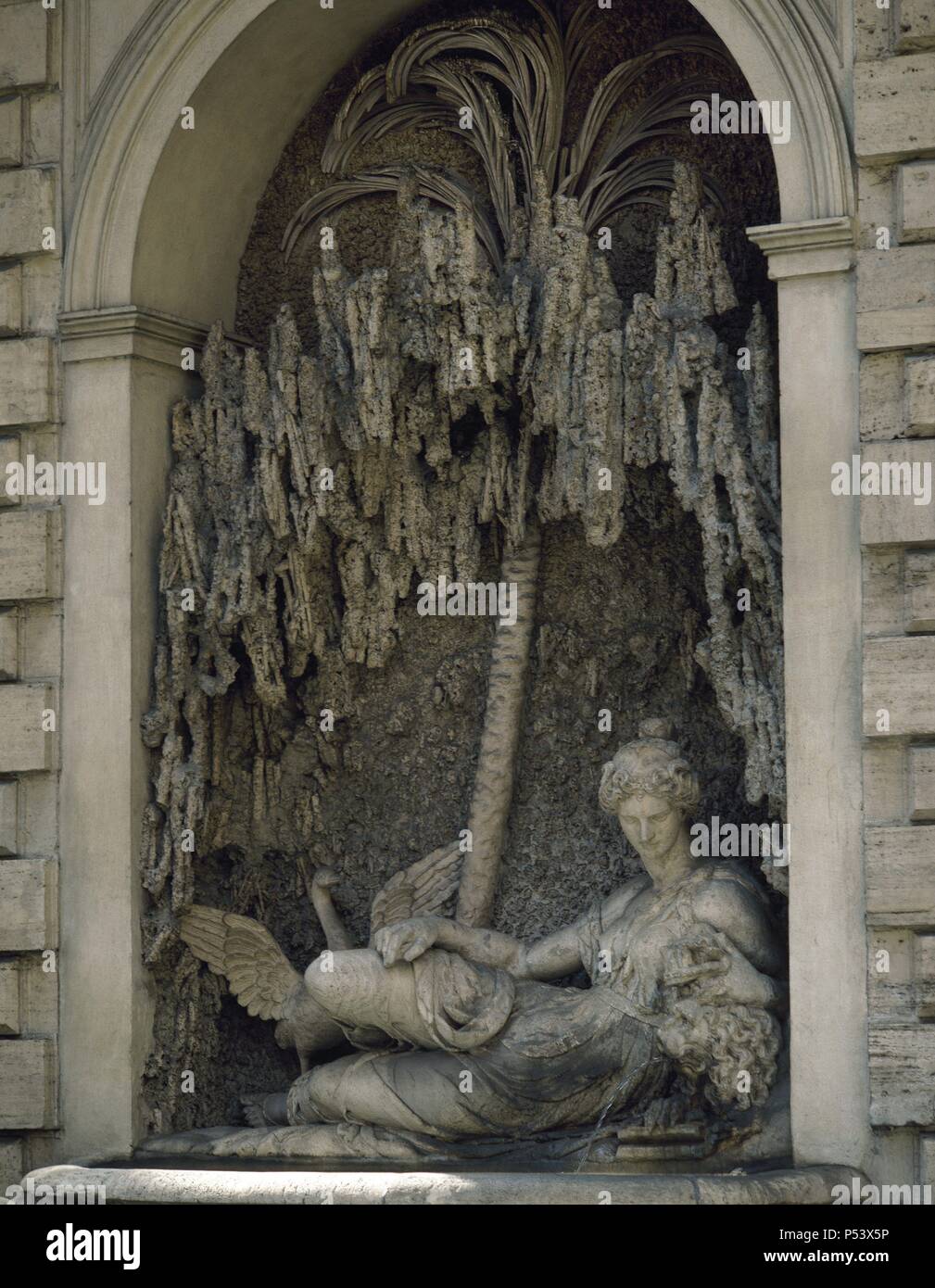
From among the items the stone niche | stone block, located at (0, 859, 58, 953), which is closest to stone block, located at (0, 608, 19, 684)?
the stone niche

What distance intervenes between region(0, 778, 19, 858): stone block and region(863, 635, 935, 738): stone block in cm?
306

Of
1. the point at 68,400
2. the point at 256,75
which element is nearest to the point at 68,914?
the point at 68,400

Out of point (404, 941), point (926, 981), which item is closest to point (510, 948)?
point (404, 941)

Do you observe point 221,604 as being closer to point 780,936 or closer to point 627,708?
point 627,708

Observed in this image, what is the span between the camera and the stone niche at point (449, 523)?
8.07 metres

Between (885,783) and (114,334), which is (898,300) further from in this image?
(114,334)

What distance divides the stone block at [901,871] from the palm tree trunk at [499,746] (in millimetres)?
1668

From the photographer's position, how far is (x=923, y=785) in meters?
7.22

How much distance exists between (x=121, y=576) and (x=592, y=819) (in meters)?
1.90

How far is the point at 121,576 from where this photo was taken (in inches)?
331

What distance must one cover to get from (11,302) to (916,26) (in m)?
3.35

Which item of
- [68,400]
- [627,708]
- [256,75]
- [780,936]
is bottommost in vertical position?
[780,936]

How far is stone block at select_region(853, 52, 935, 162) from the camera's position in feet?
24.3
